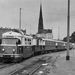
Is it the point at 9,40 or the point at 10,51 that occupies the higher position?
the point at 9,40

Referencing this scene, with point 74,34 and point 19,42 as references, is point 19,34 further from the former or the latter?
point 74,34

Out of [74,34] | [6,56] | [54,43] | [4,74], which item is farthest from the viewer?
[74,34]

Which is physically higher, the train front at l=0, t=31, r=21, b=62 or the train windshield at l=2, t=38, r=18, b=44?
the train windshield at l=2, t=38, r=18, b=44

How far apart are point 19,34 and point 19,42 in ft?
4.11

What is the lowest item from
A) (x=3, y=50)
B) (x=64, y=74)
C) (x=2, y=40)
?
(x=64, y=74)

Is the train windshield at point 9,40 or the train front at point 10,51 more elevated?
the train windshield at point 9,40

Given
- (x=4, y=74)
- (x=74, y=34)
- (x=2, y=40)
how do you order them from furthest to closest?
(x=74, y=34)
(x=2, y=40)
(x=4, y=74)

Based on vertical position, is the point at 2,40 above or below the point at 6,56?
above

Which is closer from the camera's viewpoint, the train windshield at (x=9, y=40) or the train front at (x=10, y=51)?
the train front at (x=10, y=51)

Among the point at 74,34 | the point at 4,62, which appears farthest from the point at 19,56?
the point at 74,34

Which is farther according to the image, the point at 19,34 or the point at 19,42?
the point at 19,34

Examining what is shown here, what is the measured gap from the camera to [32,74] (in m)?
9.14

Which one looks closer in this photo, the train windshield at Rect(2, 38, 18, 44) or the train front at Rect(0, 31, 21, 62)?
the train front at Rect(0, 31, 21, 62)

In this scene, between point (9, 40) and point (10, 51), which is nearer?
point (10, 51)
